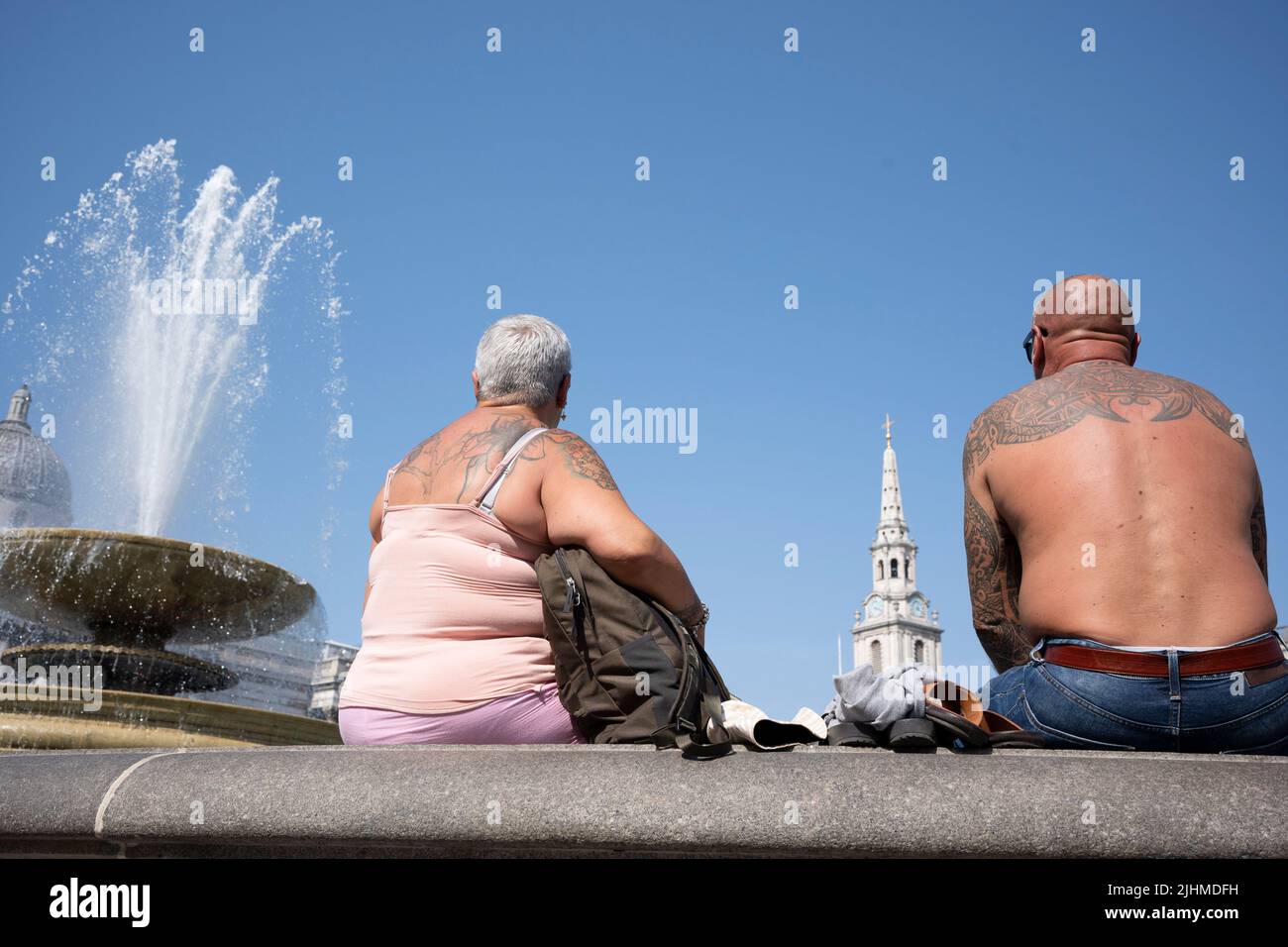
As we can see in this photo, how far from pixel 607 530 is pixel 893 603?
115 meters

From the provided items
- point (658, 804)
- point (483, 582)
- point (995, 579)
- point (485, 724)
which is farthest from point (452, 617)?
point (995, 579)

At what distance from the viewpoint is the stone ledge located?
2.52 meters

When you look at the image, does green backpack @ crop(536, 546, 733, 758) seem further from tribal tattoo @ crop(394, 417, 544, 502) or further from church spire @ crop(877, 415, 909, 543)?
church spire @ crop(877, 415, 909, 543)

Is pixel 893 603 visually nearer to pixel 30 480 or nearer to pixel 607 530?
pixel 30 480

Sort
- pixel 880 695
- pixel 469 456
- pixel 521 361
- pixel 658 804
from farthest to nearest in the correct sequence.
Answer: pixel 521 361, pixel 469 456, pixel 880 695, pixel 658 804

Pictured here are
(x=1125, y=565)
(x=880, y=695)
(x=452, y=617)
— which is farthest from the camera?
(x=452, y=617)

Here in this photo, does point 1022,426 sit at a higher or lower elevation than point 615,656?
higher

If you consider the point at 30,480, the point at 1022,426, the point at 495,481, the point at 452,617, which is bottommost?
the point at 452,617

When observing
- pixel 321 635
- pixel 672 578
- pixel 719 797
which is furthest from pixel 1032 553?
pixel 321 635

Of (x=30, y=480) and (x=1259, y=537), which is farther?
(x=30, y=480)

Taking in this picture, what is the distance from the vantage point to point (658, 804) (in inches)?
102

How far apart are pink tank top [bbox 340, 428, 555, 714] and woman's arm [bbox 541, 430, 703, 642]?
0.17 meters

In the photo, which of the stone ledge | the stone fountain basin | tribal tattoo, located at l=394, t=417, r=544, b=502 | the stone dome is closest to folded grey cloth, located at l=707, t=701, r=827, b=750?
the stone ledge
